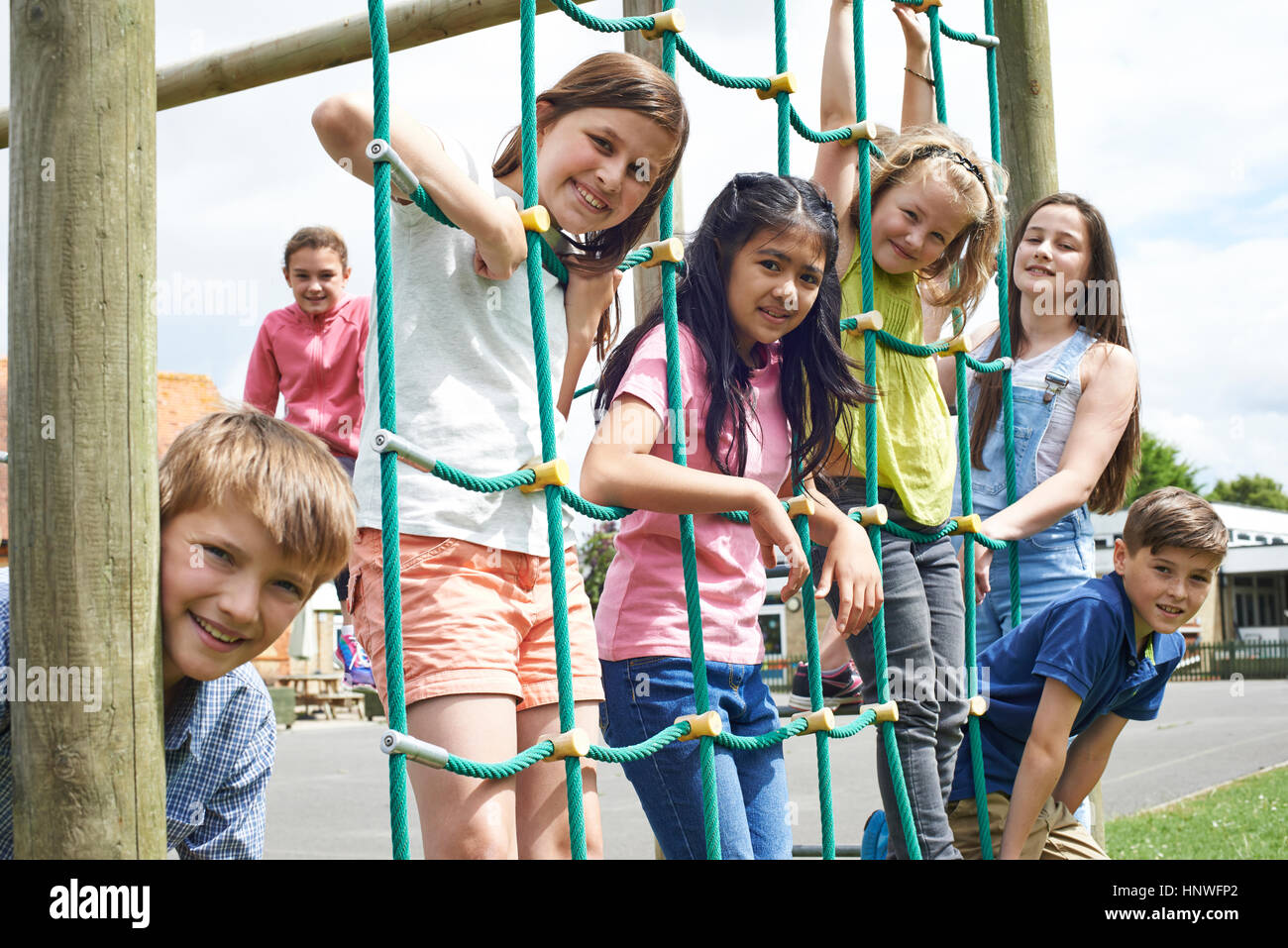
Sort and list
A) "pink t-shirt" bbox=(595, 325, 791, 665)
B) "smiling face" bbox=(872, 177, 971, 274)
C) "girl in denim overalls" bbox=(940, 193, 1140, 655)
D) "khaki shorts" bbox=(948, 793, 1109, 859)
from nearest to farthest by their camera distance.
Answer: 1. "pink t-shirt" bbox=(595, 325, 791, 665)
2. "smiling face" bbox=(872, 177, 971, 274)
3. "khaki shorts" bbox=(948, 793, 1109, 859)
4. "girl in denim overalls" bbox=(940, 193, 1140, 655)

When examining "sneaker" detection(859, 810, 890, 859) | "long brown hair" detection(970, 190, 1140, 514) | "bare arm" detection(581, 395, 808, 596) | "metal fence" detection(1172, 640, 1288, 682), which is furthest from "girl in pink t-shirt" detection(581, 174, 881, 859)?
"metal fence" detection(1172, 640, 1288, 682)

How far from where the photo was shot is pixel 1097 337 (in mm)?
A: 2369

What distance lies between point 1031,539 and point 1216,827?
3110 millimetres

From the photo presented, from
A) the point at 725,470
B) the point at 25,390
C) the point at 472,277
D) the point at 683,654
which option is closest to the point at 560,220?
the point at 472,277

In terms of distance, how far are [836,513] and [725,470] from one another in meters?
0.21

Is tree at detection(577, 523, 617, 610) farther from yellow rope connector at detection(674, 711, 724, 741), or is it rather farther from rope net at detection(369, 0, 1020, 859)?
yellow rope connector at detection(674, 711, 724, 741)

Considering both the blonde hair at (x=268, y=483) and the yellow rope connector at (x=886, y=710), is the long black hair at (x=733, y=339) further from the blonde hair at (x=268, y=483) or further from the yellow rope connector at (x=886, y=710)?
the blonde hair at (x=268, y=483)

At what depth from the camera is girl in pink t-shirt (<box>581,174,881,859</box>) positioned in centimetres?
159

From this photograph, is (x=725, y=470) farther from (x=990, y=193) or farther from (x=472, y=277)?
(x=990, y=193)

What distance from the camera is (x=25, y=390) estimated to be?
A: 109 cm

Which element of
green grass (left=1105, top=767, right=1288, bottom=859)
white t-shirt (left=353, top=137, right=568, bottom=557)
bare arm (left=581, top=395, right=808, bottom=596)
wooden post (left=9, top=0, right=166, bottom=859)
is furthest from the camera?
green grass (left=1105, top=767, right=1288, bottom=859)

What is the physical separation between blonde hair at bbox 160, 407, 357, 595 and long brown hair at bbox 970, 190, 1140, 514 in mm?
1507

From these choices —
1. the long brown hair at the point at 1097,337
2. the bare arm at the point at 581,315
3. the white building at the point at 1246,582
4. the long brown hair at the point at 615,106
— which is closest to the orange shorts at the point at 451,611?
the bare arm at the point at 581,315

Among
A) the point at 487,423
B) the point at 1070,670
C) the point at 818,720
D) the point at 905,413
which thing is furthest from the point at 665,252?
the point at 1070,670
